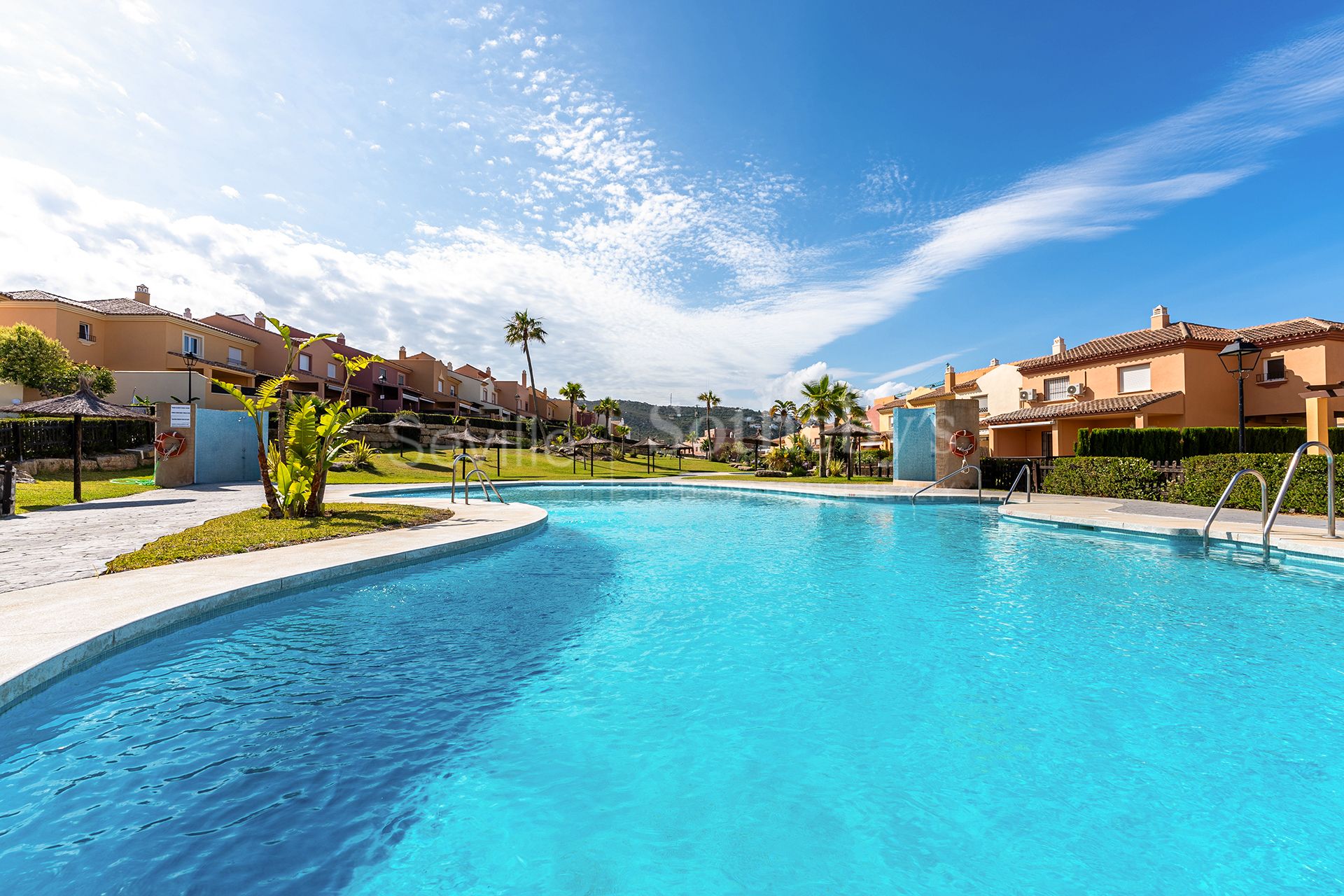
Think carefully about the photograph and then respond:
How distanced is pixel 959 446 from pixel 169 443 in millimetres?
30542

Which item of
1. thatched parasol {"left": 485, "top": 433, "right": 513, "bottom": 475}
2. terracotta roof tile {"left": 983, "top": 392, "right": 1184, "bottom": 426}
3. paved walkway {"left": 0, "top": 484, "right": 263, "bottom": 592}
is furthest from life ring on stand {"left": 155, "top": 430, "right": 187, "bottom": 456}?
terracotta roof tile {"left": 983, "top": 392, "right": 1184, "bottom": 426}

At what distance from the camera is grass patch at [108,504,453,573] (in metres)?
7.10

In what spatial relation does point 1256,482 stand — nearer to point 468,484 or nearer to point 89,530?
point 468,484

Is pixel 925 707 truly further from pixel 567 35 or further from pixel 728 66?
pixel 728 66

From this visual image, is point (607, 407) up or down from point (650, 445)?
up

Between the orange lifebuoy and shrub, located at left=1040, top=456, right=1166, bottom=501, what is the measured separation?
2813 millimetres

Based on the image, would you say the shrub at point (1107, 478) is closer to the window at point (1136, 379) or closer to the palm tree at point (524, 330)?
the window at point (1136, 379)

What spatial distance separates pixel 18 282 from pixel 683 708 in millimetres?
52816

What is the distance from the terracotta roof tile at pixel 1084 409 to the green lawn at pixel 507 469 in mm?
22351

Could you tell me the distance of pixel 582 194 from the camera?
19.0m

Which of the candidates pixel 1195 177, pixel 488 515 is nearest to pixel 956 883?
pixel 488 515

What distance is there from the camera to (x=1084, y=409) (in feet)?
94.2

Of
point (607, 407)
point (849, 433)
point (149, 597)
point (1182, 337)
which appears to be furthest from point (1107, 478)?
point (607, 407)

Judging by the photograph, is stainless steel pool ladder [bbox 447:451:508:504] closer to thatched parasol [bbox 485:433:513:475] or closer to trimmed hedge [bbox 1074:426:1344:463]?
thatched parasol [bbox 485:433:513:475]
